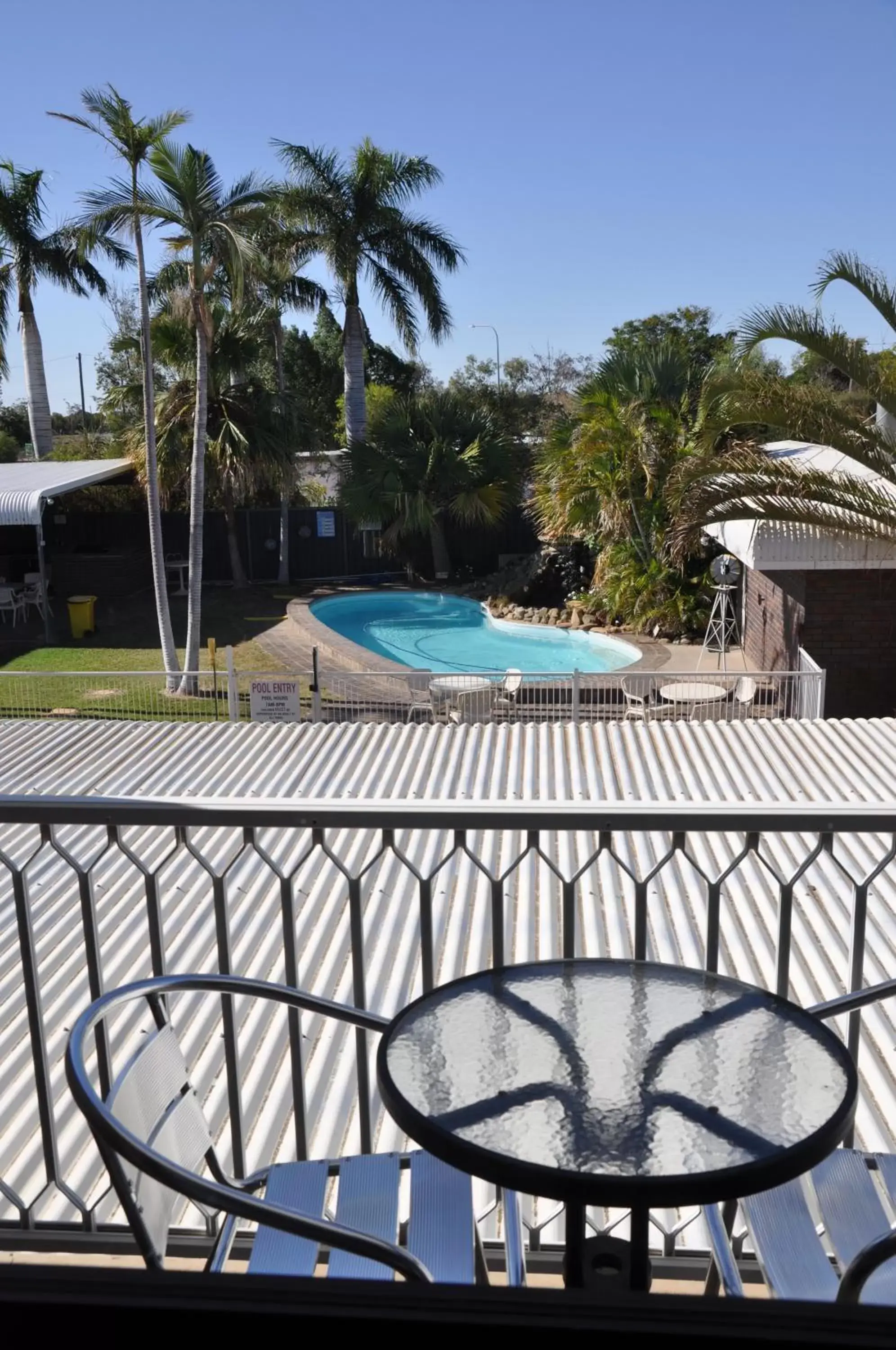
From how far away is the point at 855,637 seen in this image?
13070mm

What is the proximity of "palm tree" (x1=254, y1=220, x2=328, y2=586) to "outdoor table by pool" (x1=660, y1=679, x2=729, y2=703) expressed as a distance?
48.9 feet

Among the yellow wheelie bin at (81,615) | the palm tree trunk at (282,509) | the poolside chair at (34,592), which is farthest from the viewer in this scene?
the palm tree trunk at (282,509)

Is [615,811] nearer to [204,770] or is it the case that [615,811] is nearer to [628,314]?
[204,770]

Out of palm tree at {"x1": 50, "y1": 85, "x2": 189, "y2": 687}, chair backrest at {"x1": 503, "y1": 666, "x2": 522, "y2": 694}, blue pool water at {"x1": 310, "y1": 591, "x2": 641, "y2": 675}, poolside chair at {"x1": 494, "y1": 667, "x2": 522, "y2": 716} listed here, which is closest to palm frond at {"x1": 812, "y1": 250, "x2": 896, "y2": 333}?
chair backrest at {"x1": 503, "y1": 666, "x2": 522, "y2": 694}

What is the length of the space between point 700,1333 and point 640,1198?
0.77 metres

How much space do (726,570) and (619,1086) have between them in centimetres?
1679

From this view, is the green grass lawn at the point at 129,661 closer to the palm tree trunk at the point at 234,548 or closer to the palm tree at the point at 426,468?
the palm tree trunk at the point at 234,548

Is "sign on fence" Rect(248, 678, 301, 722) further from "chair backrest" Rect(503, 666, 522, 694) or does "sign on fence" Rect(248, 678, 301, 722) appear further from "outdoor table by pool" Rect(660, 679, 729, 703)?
"outdoor table by pool" Rect(660, 679, 729, 703)

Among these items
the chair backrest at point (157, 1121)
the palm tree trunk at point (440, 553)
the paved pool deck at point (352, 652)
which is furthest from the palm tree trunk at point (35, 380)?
the chair backrest at point (157, 1121)

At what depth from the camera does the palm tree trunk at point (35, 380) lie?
84.1 ft

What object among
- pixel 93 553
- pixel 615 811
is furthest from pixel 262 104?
pixel 615 811

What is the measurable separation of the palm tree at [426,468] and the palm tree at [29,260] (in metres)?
7.43

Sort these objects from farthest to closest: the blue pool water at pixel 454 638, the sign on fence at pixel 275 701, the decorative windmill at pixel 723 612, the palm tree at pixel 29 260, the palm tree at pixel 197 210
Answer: the palm tree at pixel 29 260, the blue pool water at pixel 454 638, the decorative windmill at pixel 723 612, the palm tree at pixel 197 210, the sign on fence at pixel 275 701

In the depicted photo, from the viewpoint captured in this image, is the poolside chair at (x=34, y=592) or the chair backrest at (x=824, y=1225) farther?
the poolside chair at (x=34, y=592)
